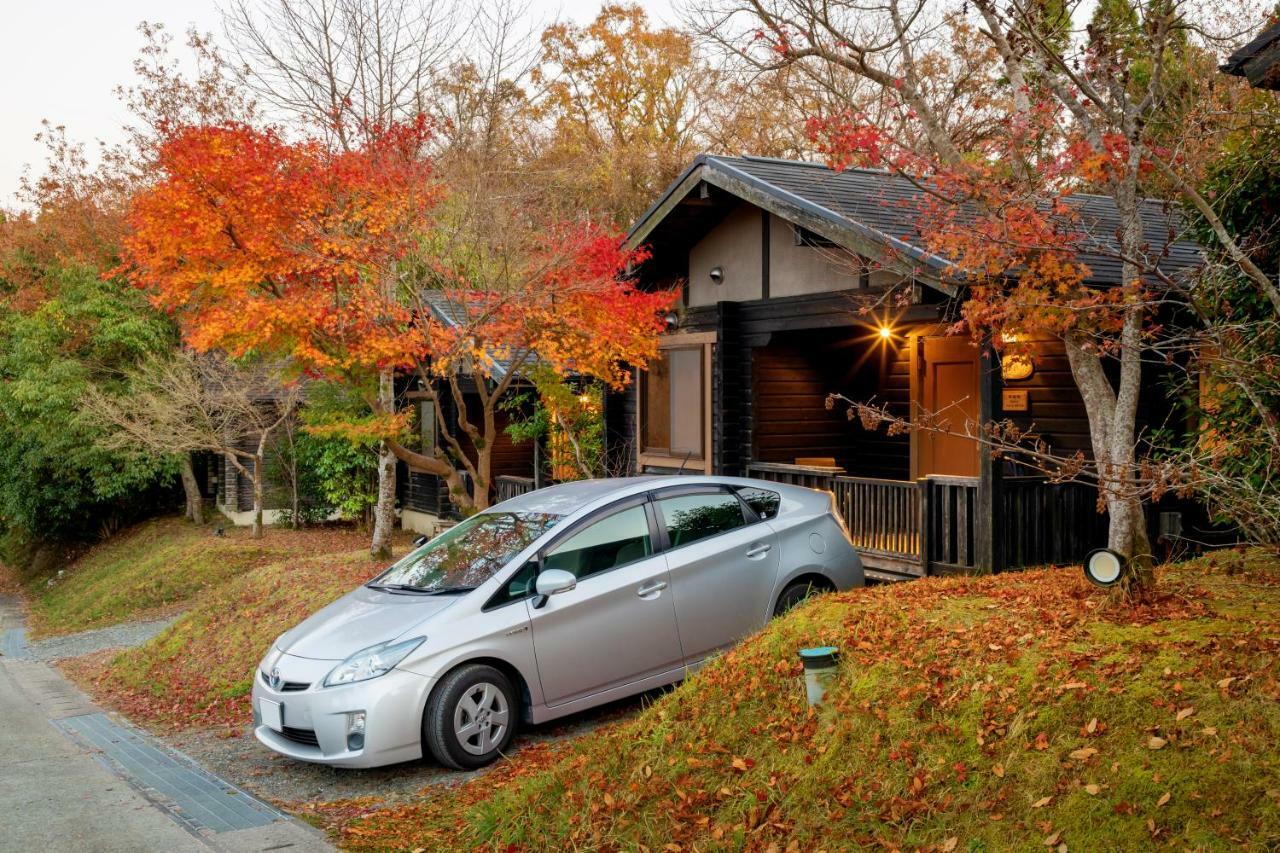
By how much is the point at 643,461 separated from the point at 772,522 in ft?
24.7

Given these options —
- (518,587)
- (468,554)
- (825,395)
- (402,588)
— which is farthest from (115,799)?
(825,395)

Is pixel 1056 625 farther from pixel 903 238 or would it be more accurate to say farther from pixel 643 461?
pixel 643 461

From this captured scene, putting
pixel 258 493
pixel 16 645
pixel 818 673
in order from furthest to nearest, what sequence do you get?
pixel 258 493
pixel 16 645
pixel 818 673

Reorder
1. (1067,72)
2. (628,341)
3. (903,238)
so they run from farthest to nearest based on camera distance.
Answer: (628,341), (903,238), (1067,72)

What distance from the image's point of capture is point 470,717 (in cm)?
714

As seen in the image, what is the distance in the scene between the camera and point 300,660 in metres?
7.29

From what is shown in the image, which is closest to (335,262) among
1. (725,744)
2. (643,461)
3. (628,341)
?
(628,341)

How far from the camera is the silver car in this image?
6.98m

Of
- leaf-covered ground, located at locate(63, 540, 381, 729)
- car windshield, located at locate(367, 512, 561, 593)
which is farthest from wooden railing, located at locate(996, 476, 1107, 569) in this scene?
leaf-covered ground, located at locate(63, 540, 381, 729)

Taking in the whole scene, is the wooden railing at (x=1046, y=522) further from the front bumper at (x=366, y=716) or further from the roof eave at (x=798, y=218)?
the front bumper at (x=366, y=716)

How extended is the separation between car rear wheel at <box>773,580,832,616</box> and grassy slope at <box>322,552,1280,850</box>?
131 centimetres

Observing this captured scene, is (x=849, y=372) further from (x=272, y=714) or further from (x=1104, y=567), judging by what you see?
(x=272, y=714)

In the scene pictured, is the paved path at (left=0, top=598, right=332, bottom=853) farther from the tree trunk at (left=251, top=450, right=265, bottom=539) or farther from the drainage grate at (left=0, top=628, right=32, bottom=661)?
the tree trunk at (left=251, top=450, right=265, bottom=539)

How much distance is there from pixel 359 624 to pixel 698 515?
262 cm
